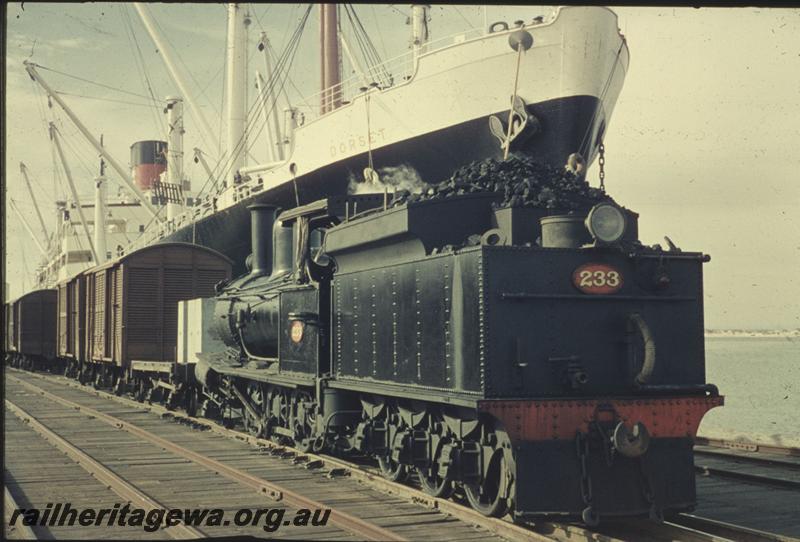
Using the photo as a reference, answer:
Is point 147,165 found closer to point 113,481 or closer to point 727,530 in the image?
point 113,481

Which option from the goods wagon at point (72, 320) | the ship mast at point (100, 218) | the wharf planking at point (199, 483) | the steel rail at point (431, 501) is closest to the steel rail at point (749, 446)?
the steel rail at point (431, 501)

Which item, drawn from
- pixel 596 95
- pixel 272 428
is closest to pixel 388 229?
pixel 272 428

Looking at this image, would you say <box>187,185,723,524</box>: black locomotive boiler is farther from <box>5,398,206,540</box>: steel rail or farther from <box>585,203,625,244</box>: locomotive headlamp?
<box>5,398,206,540</box>: steel rail

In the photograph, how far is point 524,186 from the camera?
28.7 feet

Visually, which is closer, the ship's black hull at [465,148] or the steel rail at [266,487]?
the steel rail at [266,487]

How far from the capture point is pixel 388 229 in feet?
30.6

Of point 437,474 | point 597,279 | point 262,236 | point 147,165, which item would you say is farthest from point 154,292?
point 147,165

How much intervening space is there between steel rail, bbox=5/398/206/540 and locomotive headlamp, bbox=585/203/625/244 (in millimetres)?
4450

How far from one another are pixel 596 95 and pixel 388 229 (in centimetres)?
1841

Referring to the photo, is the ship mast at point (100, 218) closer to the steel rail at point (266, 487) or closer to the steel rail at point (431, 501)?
the steel rail at point (266, 487)

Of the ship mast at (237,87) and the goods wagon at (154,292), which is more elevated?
the ship mast at (237,87)

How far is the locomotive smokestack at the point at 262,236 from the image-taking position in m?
16.5

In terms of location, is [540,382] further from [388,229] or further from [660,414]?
[388,229]

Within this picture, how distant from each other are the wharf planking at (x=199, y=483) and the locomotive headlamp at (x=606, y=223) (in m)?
2.83
